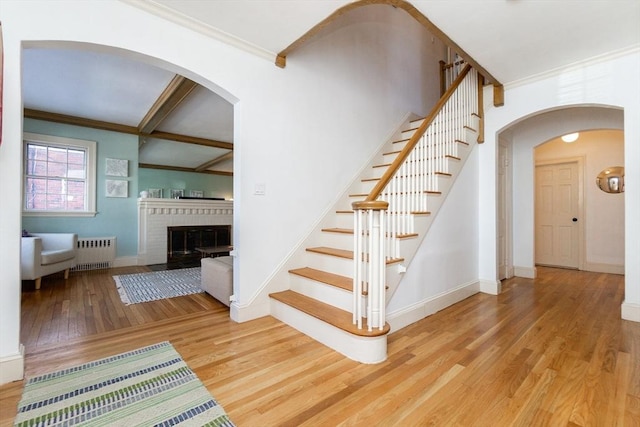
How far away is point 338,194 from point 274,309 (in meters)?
1.48

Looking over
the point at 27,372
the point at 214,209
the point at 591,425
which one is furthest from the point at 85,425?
the point at 214,209

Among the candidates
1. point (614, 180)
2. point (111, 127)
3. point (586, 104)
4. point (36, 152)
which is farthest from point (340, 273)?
point (36, 152)

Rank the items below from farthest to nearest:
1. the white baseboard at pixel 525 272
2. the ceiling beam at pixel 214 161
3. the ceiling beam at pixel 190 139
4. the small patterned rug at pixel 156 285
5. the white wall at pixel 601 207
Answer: the ceiling beam at pixel 214 161 → the ceiling beam at pixel 190 139 → the white wall at pixel 601 207 → the white baseboard at pixel 525 272 → the small patterned rug at pixel 156 285

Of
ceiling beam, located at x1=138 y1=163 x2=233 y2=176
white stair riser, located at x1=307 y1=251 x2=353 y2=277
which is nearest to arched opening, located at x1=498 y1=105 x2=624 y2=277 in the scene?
white stair riser, located at x1=307 y1=251 x2=353 y2=277

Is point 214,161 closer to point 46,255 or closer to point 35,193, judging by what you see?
point 35,193

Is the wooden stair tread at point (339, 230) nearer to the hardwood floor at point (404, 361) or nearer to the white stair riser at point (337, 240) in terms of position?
the white stair riser at point (337, 240)

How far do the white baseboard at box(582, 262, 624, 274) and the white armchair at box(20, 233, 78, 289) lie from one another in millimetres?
8094

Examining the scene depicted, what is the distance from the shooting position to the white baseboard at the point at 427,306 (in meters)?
2.42

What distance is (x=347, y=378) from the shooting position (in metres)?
1.71

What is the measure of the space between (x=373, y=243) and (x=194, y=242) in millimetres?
5568

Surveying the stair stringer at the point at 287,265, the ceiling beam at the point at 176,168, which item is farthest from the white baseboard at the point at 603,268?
the ceiling beam at the point at 176,168

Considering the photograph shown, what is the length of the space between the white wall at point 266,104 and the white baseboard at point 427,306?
124cm

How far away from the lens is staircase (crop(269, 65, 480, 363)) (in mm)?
1924

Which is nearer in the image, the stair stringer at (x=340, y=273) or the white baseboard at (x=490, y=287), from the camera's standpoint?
the stair stringer at (x=340, y=273)
